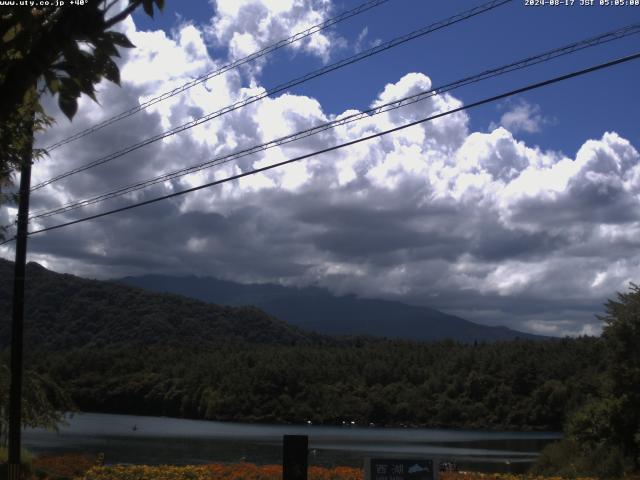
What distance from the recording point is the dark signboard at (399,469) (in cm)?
1032

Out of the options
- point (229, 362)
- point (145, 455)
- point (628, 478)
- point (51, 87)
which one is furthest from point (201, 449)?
point (229, 362)

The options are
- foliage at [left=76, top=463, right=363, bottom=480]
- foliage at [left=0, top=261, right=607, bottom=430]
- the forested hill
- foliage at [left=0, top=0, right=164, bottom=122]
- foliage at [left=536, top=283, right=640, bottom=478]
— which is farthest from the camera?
the forested hill

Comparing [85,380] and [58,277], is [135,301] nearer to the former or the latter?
[58,277]

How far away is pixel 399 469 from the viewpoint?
34.0 ft

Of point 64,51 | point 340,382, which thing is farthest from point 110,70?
point 340,382

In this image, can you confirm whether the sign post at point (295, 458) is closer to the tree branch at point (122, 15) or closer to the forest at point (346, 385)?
the tree branch at point (122, 15)

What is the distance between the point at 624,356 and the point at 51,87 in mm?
22022

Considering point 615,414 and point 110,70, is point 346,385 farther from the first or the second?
point 110,70

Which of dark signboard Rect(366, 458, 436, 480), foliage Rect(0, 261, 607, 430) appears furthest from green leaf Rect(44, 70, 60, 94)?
foliage Rect(0, 261, 607, 430)

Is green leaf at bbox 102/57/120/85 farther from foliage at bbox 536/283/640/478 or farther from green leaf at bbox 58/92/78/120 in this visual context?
foliage at bbox 536/283/640/478

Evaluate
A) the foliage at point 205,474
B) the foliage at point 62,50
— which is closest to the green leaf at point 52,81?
the foliage at point 62,50

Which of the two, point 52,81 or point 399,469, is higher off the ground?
point 52,81

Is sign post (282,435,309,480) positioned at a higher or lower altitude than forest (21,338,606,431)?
lower

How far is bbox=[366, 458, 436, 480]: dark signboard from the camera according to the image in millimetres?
10320
